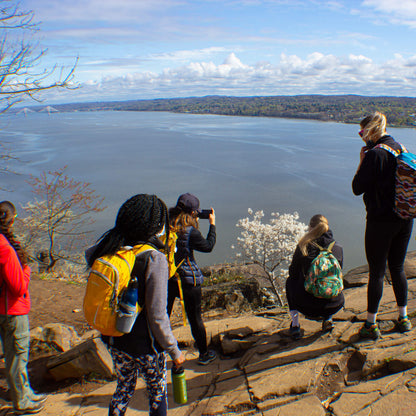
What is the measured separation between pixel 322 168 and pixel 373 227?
5024 centimetres

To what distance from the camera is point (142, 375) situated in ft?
6.91

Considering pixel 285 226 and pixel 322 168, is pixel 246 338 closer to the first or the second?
pixel 285 226

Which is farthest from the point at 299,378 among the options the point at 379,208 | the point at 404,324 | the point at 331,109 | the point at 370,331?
the point at 331,109

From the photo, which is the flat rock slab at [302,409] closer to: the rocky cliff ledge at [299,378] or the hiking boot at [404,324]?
the rocky cliff ledge at [299,378]

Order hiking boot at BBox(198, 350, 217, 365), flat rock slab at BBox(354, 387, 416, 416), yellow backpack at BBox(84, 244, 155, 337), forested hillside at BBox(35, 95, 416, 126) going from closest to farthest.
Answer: yellow backpack at BBox(84, 244, 155, 337) → flat rock slab at BBox(354, 387, 416, 416) → hiking boot at BBox(198, 350, 217, 365) → forested hillside at BBox(35, 95, 416, 126)

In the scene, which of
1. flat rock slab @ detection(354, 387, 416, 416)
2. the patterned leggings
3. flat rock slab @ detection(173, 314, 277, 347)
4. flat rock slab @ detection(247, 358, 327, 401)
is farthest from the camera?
flat rock slab @ detection(173, 314, 277, 347)

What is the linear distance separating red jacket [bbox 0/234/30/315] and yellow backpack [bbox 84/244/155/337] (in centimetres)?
103

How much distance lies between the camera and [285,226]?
19469mm

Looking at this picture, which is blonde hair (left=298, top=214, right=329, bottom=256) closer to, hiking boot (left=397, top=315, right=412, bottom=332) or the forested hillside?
hiking boot (left=397, top=315, right=412, bottom=332)

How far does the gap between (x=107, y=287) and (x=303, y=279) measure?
2287 millimetres

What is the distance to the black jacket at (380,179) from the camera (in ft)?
9.44

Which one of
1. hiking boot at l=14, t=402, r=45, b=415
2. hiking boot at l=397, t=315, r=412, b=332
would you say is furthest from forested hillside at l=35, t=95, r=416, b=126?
hiking boot at l=14, t=402, r=45, b=415

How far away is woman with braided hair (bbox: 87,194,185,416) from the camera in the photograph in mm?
1956

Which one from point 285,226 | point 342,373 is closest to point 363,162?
point 342,373
